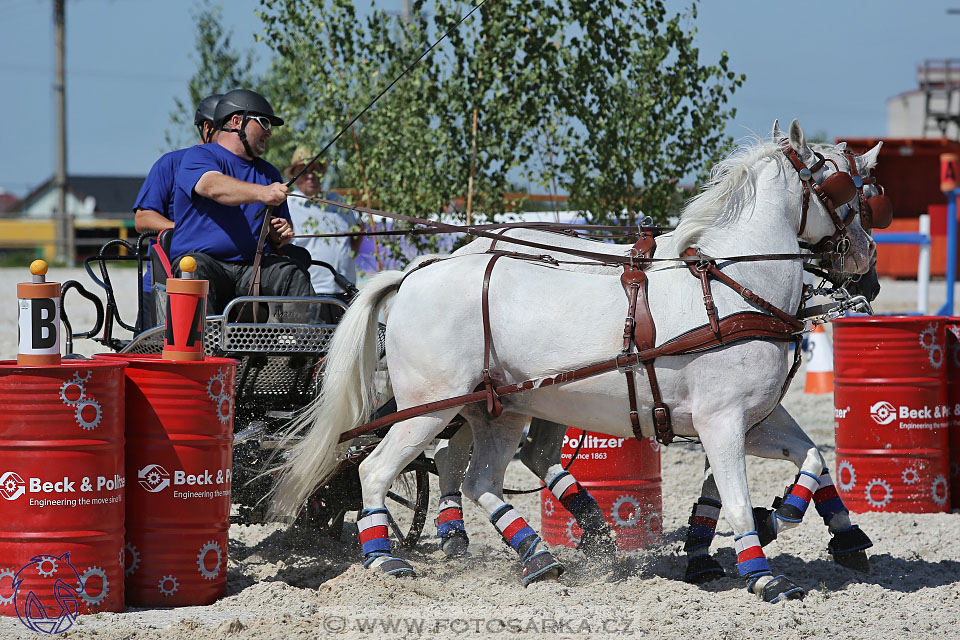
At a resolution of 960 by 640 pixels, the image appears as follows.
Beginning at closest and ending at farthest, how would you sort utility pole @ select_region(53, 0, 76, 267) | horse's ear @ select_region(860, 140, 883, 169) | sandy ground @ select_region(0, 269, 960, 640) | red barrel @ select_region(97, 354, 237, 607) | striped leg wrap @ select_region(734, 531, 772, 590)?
sandy ground @ select_region(0, 269, 960, 640), red barrel @ select_region(97, 354, 237, 607), striped leg wrap @ select_region(734, 531, 772, 590), horse's ear @ select_region(860, 140, 883, 169), utility pole @ select_region(53, 0, 76, 267)

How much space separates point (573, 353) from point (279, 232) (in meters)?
1.80

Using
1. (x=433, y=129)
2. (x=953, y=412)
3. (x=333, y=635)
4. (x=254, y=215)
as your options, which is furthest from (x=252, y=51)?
(x=333, y=635)

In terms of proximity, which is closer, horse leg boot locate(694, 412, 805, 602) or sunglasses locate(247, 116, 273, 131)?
horse leg boot locate(694, 412, 805, 602)

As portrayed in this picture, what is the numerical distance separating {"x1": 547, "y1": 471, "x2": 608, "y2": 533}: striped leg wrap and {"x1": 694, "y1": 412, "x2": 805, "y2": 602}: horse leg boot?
2.86 ft

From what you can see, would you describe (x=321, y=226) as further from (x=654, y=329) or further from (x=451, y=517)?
(x=654, y=329)

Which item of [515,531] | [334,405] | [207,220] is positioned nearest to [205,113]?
[207,220]

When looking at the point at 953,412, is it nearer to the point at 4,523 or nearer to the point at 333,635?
the point at 333,635

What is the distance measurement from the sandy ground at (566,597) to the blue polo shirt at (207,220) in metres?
1.58

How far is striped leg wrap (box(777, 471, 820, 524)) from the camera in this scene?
4.79 metres

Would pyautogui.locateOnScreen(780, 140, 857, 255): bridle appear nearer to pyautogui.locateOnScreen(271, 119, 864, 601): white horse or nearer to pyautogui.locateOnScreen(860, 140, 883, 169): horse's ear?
pyautogui.locateOnScreen(271, 119, 864, 601): white horse

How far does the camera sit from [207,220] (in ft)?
17.8

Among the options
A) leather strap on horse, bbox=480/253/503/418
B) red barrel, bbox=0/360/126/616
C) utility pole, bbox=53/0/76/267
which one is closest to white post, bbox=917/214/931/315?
leather strap on horse, bbox=480/253/503/418

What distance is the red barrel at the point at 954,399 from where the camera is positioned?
6395 mm

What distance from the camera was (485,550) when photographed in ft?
18.6
